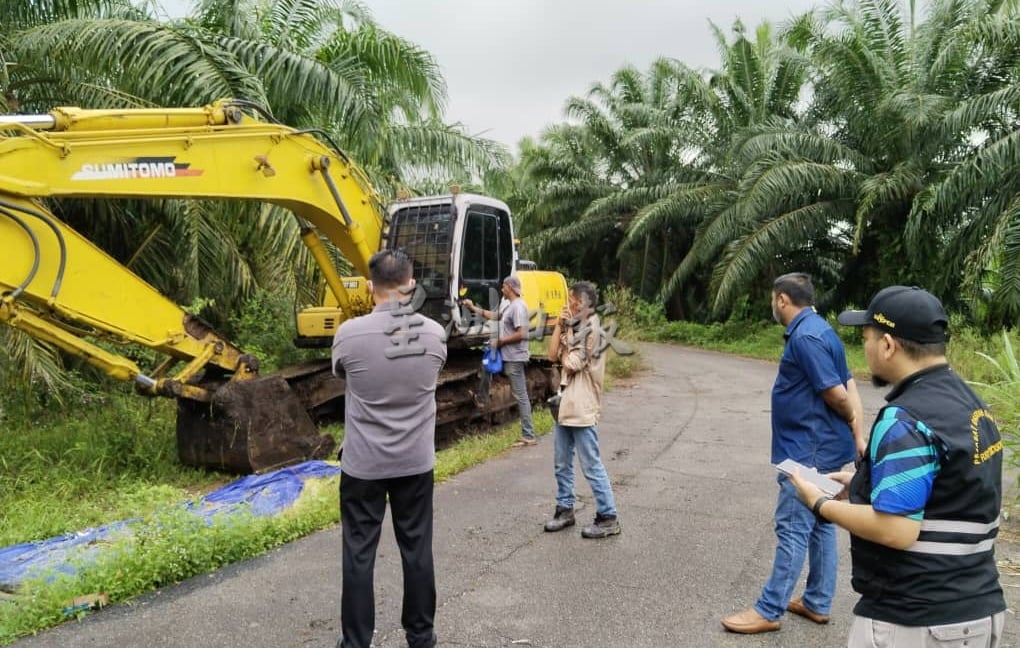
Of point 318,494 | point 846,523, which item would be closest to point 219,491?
point 318,494

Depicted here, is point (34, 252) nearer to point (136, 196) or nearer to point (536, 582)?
point (136, 196)

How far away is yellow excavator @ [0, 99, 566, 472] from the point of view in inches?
231

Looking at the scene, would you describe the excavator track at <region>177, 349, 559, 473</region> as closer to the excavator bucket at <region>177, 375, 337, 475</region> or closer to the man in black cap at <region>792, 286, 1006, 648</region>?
the excavator bucket at <region>177, 375, 337, 475</region>

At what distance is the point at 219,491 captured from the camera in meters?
6.44

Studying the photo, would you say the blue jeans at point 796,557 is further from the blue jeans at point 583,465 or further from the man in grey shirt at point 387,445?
the man in grey shirt at point 387,445

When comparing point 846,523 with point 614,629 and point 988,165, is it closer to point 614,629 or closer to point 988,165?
point 614,629

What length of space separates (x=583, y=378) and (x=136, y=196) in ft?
12.5

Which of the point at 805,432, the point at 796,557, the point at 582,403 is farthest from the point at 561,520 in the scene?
the point at 805,432

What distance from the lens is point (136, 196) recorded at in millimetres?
6191

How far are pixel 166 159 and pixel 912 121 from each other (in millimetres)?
13852

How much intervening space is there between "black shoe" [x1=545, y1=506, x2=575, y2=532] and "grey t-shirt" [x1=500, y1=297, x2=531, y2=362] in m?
3.26

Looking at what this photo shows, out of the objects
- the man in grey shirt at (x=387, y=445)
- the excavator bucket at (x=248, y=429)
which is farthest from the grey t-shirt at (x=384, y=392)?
the excavator bucket at (x=248, y=429)

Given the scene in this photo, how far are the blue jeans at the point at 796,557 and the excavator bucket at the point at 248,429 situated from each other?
468 cm

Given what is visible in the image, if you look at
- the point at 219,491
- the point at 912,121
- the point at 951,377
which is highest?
the point at 912,121
